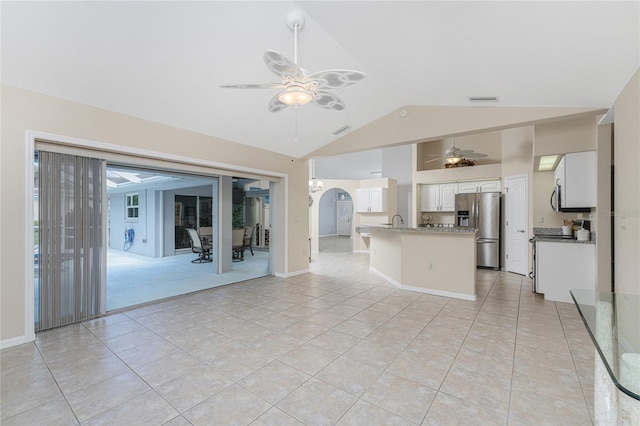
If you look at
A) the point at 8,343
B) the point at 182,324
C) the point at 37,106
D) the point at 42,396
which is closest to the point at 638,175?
the point at 182,324

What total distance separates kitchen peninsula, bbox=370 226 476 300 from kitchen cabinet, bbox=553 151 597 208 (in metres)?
1.47

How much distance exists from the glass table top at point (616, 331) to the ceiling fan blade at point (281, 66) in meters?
2.22

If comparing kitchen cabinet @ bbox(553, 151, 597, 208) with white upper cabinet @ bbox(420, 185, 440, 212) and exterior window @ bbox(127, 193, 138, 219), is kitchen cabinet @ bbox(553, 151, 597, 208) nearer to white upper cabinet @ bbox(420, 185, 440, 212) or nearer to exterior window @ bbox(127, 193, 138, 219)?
white upper cabinet @ bbox(420, 185, 440, 212)

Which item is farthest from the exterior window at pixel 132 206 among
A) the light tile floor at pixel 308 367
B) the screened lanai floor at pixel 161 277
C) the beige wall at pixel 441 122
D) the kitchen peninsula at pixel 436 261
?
the kitchen peninsula at pixel 436 261

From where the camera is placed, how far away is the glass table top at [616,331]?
0.97m

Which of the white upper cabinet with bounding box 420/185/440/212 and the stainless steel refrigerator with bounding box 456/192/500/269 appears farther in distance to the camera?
the white upper cabinet with bounding box 420/185/440/212

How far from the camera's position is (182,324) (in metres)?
3.22

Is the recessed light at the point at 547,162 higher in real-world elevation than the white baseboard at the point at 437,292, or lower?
higher

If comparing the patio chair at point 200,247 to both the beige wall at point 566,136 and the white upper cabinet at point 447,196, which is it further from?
the beige wall at point 566,136

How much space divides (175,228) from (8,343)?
265 inches

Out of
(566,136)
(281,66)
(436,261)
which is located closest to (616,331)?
(281,66)

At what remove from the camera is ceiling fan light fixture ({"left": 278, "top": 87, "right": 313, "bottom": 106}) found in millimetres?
2367

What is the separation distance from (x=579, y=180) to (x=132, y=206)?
473 inches

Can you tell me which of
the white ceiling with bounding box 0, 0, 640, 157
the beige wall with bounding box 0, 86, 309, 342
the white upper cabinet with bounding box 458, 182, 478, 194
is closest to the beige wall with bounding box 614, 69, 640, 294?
the white ceiling with bounding box 0, 0, 640, 157
